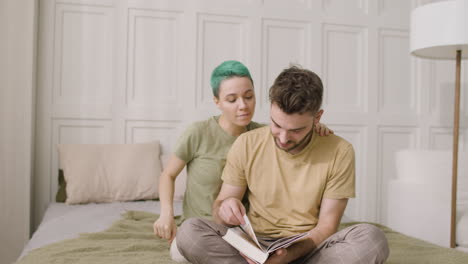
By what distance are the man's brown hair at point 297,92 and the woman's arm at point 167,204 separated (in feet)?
1.76

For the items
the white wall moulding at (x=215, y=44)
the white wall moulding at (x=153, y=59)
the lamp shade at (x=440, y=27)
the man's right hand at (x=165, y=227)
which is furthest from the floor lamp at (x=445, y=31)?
the man's right hand at (x=165, y=227)

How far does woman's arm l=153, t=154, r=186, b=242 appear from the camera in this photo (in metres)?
1.57

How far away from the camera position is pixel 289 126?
144cm

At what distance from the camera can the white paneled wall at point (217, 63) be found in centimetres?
313

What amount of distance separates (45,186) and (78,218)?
2.98 feet

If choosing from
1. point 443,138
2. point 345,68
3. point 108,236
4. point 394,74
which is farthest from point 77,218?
point 443,138

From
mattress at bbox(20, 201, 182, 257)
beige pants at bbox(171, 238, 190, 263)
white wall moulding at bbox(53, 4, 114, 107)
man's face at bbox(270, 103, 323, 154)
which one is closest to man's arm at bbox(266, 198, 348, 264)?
man's face at bbox(270, 103, 323, 154)

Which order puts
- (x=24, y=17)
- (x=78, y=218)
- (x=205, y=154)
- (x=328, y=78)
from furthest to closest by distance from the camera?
1. (x=328, y=78)
2. (x=24, y=17)
3. (x=78, y=218)
4. (x=205, y=154)

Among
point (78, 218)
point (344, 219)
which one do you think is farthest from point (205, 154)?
point (344, 219)

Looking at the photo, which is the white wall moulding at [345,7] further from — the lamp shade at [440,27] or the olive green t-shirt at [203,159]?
the olive green t-shirt at [203,159]

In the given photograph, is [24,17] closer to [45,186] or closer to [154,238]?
[45,186]

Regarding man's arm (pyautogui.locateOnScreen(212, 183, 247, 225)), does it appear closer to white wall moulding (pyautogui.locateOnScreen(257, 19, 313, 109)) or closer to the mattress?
the mattress

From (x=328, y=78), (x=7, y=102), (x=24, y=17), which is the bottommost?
(x=7, y=102)

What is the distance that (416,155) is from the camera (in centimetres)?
285
